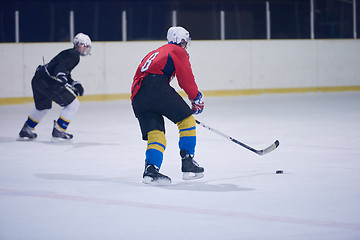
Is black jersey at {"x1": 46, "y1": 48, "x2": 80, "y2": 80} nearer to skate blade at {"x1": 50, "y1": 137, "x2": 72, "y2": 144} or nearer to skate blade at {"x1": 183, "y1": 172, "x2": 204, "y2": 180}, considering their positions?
skate blade at {"x1": 50, "y1": 137, "x2": 72, "y2": 144}

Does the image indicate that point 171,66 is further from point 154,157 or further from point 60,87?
point 60,87

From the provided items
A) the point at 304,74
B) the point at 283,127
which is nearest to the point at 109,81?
the point at 304,74

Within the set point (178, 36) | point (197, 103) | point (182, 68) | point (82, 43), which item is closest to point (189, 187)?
point (197, 103)

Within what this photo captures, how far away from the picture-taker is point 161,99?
4.96 meters

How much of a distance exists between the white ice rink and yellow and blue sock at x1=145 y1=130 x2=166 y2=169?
0.19 meters

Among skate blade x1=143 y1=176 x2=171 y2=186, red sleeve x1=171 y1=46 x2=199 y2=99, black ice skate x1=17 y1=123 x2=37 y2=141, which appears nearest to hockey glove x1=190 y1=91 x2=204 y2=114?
red sleeve x1=171 y1=46 x2=199 y2=99

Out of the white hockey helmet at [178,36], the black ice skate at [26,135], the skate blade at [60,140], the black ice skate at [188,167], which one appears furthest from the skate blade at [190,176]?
the black ice skate at [26,135]

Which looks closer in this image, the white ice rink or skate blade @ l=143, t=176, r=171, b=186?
the white ice rink

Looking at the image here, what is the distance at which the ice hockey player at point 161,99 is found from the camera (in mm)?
4949

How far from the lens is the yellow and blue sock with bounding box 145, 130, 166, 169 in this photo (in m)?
4.93

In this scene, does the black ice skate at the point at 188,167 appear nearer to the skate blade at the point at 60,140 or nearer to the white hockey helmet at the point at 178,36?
the white hockey helmet at the point at 178,36

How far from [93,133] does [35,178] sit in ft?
9.68

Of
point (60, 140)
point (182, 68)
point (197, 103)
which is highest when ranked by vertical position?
point (182, 68)

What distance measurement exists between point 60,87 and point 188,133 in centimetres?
281
